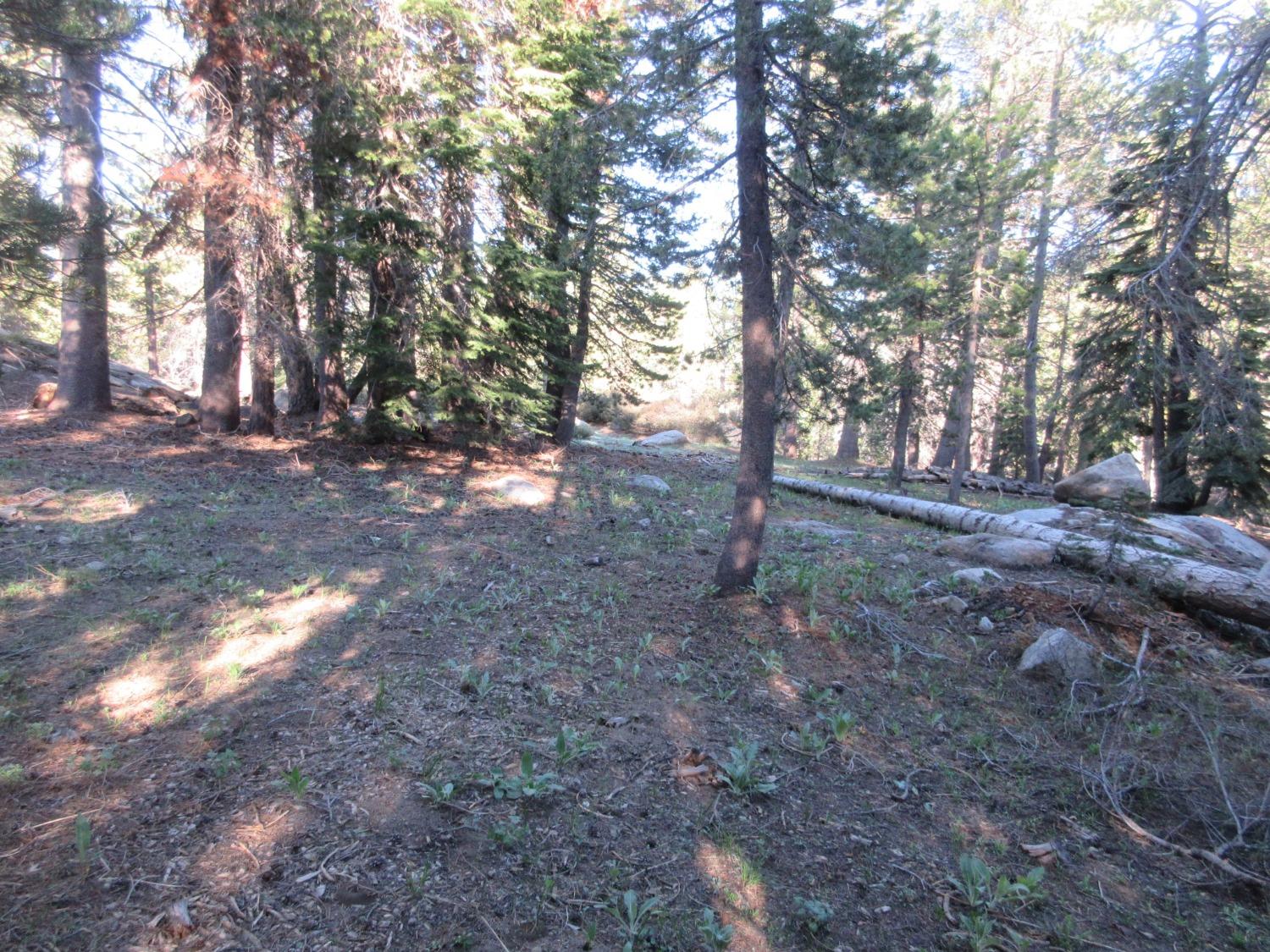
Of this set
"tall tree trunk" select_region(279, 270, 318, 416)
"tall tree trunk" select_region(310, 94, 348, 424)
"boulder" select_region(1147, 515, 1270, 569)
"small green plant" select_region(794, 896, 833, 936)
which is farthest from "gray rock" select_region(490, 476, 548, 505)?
"boulder" select_region(1147, 515, 1270, 569)

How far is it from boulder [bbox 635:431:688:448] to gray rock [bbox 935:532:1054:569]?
14464 mm

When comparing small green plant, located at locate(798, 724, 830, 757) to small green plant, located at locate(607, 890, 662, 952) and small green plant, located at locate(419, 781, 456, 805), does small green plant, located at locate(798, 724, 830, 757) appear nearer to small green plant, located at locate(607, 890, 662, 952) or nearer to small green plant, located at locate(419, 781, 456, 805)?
small green plant, located at locate(607, 890, 662, 952)

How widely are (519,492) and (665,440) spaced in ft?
44.4

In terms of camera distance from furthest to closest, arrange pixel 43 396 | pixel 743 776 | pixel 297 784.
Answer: pixel 43 396
pixel 743 776
pixel 297 784

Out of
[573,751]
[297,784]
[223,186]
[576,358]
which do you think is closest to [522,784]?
[573,751]

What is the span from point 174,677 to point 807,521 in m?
8.93

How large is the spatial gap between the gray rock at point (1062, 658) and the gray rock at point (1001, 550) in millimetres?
2576

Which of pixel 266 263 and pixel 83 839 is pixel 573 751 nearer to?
pixel 83 839

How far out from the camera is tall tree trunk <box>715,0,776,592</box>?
6.08m

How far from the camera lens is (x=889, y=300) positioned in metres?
10.5

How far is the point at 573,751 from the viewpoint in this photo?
4.09 m

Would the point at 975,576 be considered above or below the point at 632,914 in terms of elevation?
above

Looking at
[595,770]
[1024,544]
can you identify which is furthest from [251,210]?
[1024,544]

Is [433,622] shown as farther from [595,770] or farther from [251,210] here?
[251,210]
